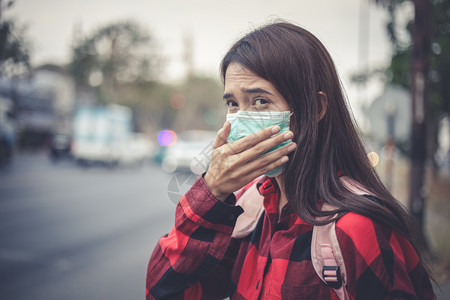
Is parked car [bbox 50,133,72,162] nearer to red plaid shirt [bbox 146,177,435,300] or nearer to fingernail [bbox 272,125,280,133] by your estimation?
red plaid shirt [bbox 146,177,435,300]

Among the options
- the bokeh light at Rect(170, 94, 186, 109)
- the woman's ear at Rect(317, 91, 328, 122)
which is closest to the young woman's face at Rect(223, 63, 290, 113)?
the woman's ear at Rect(317, 91, 328, 122)

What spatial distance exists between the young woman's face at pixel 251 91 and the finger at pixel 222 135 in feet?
0.53

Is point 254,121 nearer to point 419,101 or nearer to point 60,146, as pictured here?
point 419,101

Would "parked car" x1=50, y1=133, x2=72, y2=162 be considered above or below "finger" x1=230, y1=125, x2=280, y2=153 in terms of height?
below

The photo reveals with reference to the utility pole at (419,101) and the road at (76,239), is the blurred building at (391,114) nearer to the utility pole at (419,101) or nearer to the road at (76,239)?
the utility pole at (419,101)

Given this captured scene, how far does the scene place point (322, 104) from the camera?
1.31 m

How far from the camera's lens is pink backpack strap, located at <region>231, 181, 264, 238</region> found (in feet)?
4.71

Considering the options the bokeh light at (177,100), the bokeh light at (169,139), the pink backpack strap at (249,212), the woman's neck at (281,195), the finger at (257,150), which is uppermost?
the finger at (257,150)

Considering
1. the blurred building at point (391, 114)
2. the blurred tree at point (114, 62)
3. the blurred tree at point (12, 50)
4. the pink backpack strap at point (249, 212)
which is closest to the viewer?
the pink backpack strap at point (249, 212)

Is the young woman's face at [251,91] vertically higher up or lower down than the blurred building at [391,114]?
higher up

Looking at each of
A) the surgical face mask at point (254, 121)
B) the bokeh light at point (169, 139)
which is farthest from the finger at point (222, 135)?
the bokeh light at point (169, 139)

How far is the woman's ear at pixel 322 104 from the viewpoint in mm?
1295

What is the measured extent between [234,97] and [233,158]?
0.96ft

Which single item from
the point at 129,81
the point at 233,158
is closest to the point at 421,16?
the point at 233,158
